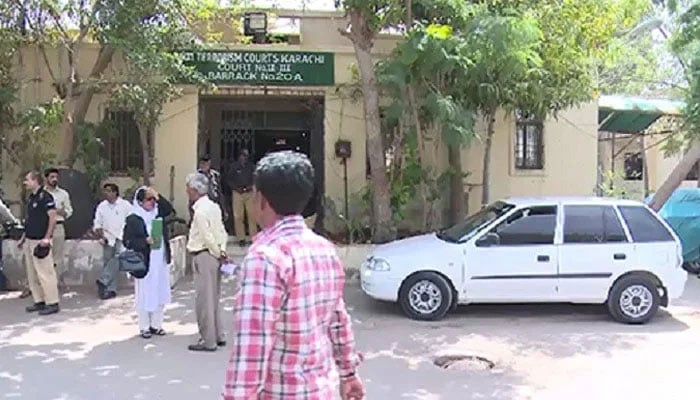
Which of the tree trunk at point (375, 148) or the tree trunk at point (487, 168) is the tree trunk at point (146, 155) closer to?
the tree trunk at point (375, 148)

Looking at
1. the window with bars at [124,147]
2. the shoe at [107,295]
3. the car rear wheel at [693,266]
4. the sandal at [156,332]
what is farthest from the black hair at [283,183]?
the car rear wheel at [693,266]

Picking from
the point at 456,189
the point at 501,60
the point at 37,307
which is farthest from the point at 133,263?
the point at 456,189

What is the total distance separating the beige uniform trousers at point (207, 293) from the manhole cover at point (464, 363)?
7.37 feet

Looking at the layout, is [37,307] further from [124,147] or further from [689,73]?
[689,73]

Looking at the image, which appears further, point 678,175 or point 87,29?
point 678,175

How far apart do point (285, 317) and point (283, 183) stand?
47 centimetres

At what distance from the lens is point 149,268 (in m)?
8.27

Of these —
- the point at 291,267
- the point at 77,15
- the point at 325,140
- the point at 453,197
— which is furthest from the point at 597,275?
the point at 77,15

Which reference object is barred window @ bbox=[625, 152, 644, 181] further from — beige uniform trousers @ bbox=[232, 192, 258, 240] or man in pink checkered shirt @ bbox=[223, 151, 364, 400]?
man in pink checkered shirt @ bbox=[223, 151, 364, 400]

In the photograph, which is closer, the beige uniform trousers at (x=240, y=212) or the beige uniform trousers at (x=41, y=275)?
the beige uniform trousers at (x=41, y=275)

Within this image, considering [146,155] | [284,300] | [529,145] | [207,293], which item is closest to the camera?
[284,300]

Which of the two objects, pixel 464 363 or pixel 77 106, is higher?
pixel 77 106

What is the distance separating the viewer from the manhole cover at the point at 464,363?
743cm

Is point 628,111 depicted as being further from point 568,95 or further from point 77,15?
point 77,15
